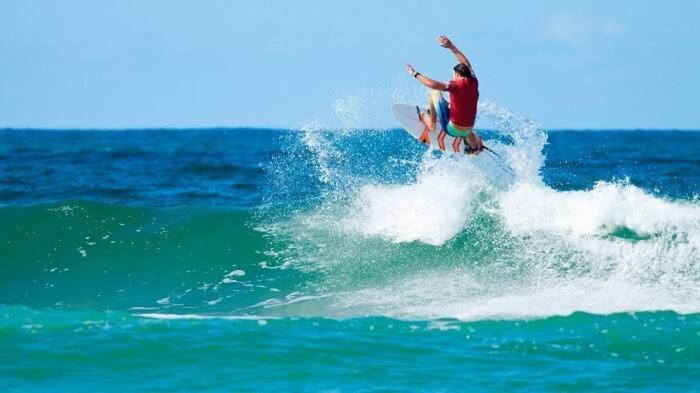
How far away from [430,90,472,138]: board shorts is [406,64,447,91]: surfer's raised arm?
70 cm

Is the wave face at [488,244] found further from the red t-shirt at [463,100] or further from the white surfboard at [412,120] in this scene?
the red t-shirt at [463,100]

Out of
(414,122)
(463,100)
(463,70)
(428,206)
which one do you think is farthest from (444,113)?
(428,206)

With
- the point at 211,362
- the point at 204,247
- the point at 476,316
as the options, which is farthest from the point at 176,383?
the point at 204,247

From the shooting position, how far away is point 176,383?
→ 737 centimetres

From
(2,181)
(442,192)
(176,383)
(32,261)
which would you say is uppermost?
(2,181)

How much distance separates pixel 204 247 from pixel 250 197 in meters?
6.68

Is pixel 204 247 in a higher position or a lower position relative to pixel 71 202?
lower

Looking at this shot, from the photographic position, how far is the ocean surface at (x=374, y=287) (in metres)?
7.64

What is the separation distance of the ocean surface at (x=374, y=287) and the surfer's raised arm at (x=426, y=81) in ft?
7.53

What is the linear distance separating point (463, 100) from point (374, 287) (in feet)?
7.87

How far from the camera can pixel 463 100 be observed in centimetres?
1053

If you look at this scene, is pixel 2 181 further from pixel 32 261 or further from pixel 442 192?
pixel 442 192

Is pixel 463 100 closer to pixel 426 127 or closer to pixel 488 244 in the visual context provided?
pixel 426 127

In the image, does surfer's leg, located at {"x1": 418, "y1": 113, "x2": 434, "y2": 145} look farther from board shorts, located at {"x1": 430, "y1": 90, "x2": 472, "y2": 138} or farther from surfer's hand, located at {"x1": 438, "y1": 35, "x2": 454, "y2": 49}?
surfer's hand, located at {"x1": 438, "y1": 35, "x2": 454, "y2": 49}
